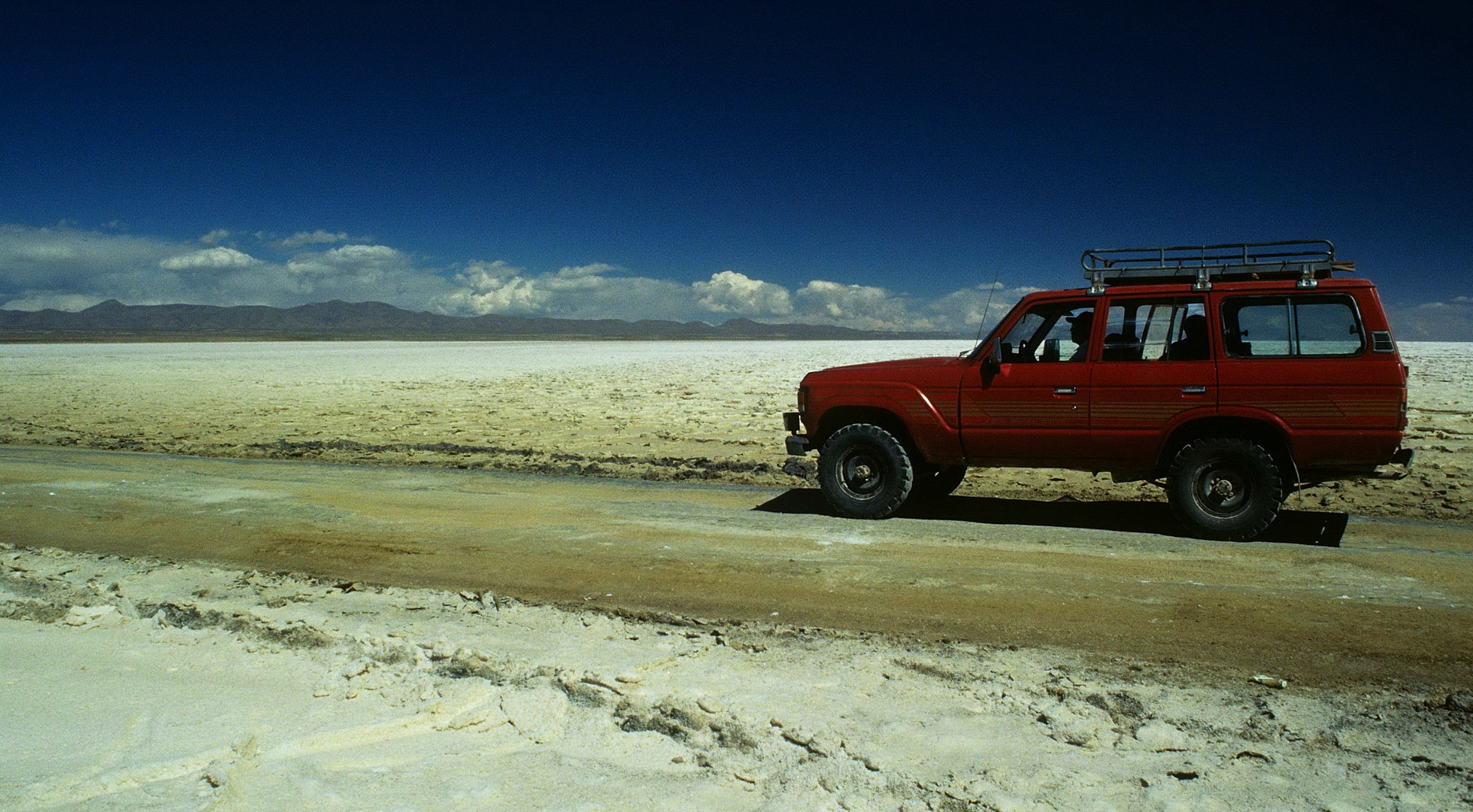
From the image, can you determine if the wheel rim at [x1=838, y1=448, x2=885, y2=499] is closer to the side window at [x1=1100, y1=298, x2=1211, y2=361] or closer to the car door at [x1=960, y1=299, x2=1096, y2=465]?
the car door at [x1=960, y1=299, x2=1096, y2=465]

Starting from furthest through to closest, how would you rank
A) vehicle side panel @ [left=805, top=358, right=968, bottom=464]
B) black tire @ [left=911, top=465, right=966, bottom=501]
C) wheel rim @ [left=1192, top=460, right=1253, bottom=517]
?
black tire @ [left=911, top=465, right=966, bottom=501]
vehicle side panel @ [left=805, top=358, right=968, bottom=464]
wheel rim @ [left=1192, top=460, right=1253, bottom=517]

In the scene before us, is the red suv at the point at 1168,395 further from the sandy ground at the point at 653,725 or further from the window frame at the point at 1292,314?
the sandy ground at the point at 653,725

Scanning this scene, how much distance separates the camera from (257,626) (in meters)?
5.29

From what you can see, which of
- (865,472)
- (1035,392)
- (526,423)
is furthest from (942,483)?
(526,423)

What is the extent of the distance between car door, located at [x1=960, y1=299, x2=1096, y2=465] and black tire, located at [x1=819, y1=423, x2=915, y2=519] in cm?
64

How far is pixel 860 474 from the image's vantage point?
8.43 m

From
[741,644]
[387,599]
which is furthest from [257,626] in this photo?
[741,644]

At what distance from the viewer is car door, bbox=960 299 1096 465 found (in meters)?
7.73

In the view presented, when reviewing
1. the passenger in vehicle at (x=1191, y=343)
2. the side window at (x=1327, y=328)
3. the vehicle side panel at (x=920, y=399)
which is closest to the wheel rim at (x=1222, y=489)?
the passenger in vehicle at (x=1191, y=343)

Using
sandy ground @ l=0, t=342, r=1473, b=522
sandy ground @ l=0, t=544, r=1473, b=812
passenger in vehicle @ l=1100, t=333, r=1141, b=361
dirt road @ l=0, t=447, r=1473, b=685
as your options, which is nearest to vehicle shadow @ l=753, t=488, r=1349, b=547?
dirt road @ l=0, t=447, r=1473, b=685

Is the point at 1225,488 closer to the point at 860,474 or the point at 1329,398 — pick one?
the point at 1329,398

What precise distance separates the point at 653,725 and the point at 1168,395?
5.46 m

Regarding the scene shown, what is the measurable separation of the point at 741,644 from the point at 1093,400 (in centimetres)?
427

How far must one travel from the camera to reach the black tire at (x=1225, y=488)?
23.2 feet
